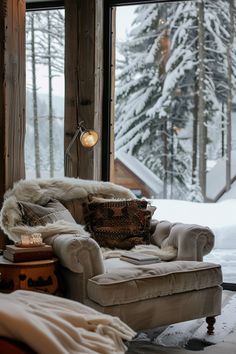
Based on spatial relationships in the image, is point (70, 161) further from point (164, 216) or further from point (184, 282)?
point (184, 282)

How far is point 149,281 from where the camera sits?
2.76 metres

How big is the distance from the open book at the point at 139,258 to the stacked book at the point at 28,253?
1.62 feet

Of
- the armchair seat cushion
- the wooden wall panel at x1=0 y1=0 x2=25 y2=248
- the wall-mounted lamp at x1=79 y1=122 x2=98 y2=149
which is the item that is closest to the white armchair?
the armchair seat cushion

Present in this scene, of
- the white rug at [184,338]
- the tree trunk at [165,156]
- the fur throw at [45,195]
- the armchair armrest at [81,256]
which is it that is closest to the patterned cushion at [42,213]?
the fur throw at [45,195]

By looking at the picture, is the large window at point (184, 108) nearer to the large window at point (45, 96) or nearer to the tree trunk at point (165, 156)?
the tree trunk at point (165, 156)

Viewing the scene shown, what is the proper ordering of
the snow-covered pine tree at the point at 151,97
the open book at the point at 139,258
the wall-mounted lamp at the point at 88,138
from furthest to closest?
1. the snow-covered pine tree at the point at 151,97
2. the wall-mounted lamp at the point at 88,138
3. the open book at the point at 139,258

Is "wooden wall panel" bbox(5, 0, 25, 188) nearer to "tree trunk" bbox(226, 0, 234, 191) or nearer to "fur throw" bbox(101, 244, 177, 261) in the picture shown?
"fur throw" bbox(101, 244, 177, 261)

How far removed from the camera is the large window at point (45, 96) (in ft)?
15.4

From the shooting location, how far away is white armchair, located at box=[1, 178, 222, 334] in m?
2.69

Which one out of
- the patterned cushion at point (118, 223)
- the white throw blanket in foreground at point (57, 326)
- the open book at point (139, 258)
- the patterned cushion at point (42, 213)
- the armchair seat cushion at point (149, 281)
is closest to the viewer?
the white throw blanket in foreground at point (57, 326)

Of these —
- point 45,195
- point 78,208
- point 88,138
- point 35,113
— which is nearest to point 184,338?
point 78,208

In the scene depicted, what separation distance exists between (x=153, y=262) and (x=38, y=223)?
760 mm

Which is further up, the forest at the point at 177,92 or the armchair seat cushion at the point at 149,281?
the forest at the point at 177,92

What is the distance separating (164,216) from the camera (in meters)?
4.59
